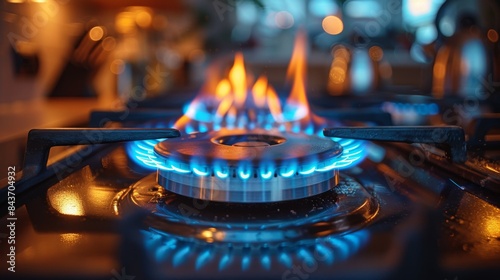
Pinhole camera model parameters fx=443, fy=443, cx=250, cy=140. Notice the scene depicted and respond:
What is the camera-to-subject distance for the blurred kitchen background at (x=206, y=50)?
3.61 feet

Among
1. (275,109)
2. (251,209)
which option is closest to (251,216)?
(251,209)

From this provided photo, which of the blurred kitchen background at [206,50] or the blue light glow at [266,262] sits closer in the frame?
the blue light glow at [266,262]

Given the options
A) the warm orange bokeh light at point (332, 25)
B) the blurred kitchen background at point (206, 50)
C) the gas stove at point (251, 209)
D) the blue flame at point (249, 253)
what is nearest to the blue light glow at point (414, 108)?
the blurred kitchen background at point (206, 50)

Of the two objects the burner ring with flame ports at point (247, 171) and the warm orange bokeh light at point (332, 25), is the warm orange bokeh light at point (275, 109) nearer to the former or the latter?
the burner ring with flame ports at point (247, 171)

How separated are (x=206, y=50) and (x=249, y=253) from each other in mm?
2183

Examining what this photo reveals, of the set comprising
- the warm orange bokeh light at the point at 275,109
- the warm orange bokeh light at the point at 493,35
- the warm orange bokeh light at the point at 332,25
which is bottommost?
the warm orange bokeh light at the point at 275,109

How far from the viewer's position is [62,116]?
108 centimetres

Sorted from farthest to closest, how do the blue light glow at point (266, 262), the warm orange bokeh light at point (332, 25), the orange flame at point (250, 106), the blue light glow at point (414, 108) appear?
the warm orange bokeh light at point (332, 25) < the blue light glow at point (414, 108) < the orange flame at point (250, 106) < the blue light glow at point (266, 262)

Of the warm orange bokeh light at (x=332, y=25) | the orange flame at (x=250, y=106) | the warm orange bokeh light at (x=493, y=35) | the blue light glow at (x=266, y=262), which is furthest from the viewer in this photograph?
the warm orange bokeh light at (x=332, y=25)

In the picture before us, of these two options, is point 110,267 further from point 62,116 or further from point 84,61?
point 84,61

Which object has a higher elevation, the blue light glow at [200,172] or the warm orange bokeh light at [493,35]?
the warm orange bokeh light at [493,35]

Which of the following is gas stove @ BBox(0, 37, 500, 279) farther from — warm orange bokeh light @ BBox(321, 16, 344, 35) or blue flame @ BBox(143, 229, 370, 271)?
warm orange bokeh light @ BBox(321, 16, 344, 35)

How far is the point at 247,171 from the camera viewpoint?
0.37 meters

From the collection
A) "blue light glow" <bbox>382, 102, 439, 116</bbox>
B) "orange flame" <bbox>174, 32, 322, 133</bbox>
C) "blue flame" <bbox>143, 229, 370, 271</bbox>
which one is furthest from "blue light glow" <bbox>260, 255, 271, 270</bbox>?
"blue light glow" <bbox>382, 102, 439, 116</bbox>
